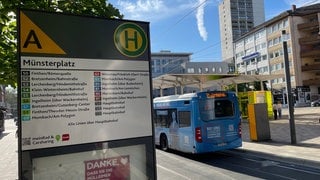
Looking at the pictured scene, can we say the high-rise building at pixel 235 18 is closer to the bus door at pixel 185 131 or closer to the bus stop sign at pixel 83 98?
the bus door at pixel 185 131

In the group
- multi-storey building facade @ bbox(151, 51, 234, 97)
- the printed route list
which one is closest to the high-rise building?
multi-storey building facade @ bbox(151, 51, 234, 97)

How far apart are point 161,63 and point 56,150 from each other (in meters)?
112

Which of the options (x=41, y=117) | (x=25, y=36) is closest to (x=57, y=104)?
(x=41, y=117)

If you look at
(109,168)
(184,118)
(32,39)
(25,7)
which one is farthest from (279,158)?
(32,39)

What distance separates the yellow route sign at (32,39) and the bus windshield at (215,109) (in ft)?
34.7

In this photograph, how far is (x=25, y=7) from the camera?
13.5ft

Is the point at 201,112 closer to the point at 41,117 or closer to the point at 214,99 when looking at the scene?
the point at 214,99

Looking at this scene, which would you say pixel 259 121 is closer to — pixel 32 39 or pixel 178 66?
pixel 32 39

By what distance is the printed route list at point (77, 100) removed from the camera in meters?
3.19

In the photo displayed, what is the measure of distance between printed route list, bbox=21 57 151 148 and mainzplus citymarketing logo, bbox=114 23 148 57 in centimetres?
23

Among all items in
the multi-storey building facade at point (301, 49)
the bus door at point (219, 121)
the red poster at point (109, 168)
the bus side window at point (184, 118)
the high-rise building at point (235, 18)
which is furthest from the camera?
the high-rise building at point (235, 18)

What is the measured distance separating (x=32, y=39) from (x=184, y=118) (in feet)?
37.2

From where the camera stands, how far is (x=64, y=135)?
3.33 m

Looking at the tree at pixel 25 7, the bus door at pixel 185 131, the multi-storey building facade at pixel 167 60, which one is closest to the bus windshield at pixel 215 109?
the bus door at pixel 185 131
